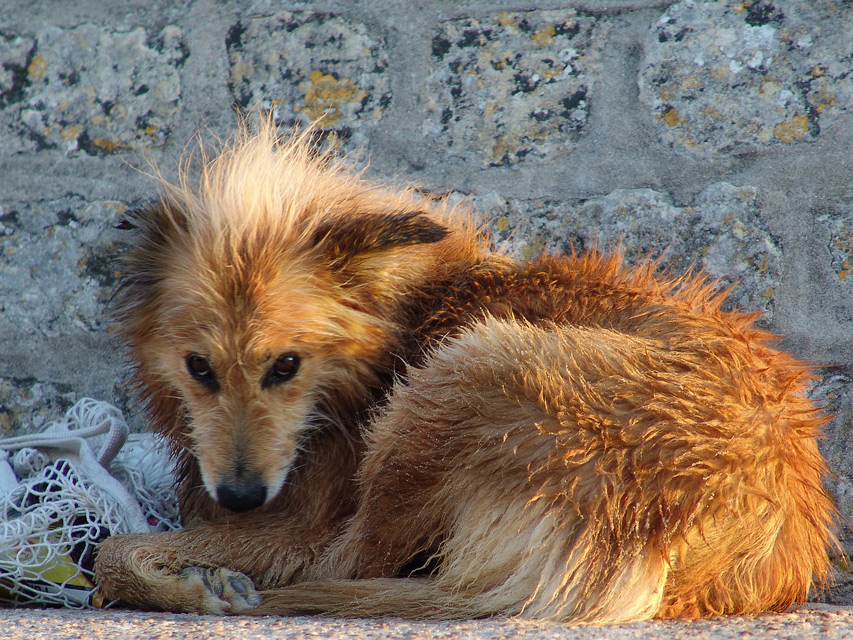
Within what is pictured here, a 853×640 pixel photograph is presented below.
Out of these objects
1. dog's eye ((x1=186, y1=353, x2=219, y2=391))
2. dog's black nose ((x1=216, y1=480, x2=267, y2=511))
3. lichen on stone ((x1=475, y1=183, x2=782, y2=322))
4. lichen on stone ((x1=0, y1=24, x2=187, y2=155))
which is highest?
lichen on stone ((x1=0, y1=24, x2=187, y2=155))

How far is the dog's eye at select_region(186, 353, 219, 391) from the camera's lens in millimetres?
2287

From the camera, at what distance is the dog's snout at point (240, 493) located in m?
2.18

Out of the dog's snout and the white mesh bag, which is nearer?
A: the dog's snout

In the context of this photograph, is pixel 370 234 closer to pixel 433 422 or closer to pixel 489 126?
pixel 433 422

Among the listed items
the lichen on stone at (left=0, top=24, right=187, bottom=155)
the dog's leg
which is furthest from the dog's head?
the lichen on stone at (left=0, top=24, right=187, bottom=155)

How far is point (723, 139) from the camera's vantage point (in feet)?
9.56

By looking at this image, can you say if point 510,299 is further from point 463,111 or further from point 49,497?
point 49,497

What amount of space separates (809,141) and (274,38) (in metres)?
2.19

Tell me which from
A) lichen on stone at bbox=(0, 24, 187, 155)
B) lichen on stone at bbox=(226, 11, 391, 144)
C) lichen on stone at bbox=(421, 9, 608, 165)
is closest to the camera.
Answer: lichen on stone at bbox=(421, 9, 608, 165)

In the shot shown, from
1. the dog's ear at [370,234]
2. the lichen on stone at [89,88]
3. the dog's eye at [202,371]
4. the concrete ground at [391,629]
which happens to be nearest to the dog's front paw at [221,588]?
the concrete ground at [391,629]

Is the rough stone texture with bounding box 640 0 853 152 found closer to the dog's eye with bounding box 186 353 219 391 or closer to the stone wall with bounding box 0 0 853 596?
the stone wall with bounding box 0 0 853 596

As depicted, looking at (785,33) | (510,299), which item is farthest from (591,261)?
(785,33)

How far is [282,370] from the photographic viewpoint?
2.29 m

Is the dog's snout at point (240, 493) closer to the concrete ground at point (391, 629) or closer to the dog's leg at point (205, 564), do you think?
the dog's leg at point (205, 564)
